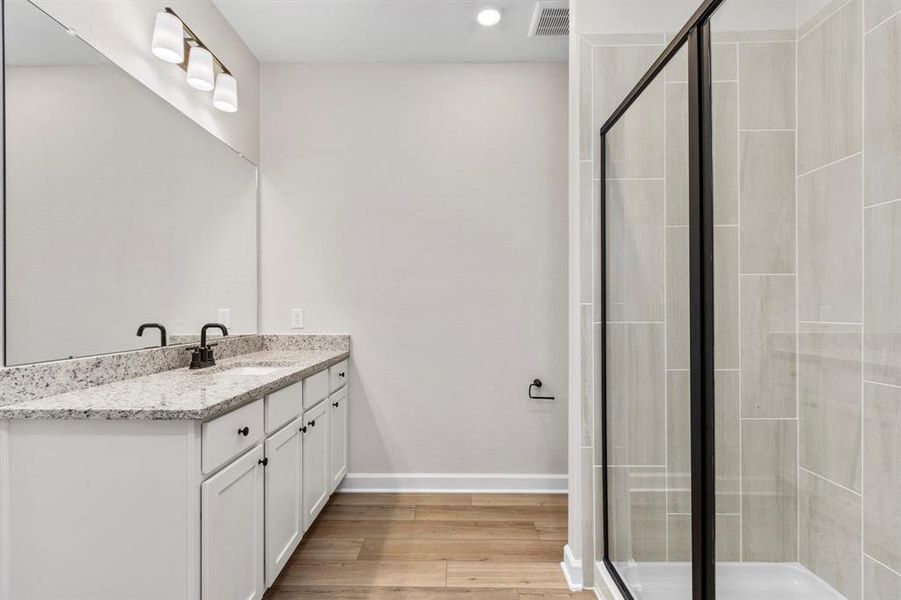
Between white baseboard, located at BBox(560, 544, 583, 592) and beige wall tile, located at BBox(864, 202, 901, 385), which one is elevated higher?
beige wall tile, located at BBox(864, 202, 901, 385)

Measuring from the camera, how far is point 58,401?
1305mm

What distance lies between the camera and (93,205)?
1606 mm

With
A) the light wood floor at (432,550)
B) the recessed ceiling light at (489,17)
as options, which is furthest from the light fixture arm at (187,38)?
the light wood floor at (432,550)

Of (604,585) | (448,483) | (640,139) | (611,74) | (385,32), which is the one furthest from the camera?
(448,483)

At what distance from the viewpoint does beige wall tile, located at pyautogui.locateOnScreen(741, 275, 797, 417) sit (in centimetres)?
113

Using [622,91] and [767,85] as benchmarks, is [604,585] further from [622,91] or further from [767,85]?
[622,91]

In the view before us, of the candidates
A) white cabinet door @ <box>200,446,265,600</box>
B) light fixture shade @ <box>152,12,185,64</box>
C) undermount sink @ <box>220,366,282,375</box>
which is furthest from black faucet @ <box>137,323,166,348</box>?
light fixture shade @ <box>152,12,185,64</box>

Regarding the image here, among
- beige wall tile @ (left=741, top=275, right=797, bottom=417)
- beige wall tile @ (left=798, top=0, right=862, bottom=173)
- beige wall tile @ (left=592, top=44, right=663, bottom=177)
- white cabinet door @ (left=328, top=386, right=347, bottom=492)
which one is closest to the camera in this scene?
beige wall tile @ (left=798, top=0, right=862, bottom=173)

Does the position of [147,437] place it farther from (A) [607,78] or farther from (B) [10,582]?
(A) [607,78]

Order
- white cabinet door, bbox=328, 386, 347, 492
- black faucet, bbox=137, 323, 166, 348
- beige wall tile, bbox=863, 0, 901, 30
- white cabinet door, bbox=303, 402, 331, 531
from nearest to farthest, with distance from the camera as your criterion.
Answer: beige wall tile, bbox=863, 0, 901, 30
black faucet, bbox=137, 323, 166, 348
white cabinet door, bbox=303, 402, 331, 531
white cabinet door, bbox=328, 386, 347, 492

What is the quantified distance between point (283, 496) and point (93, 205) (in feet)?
4.18

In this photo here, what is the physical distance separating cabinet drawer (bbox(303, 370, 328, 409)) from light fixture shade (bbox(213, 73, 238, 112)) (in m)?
1.44

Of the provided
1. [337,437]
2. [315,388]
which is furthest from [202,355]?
[337,437]

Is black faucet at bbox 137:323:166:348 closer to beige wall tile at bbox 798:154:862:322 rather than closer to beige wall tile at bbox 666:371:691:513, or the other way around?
beige wall tile at bbox 666:371:691:513
